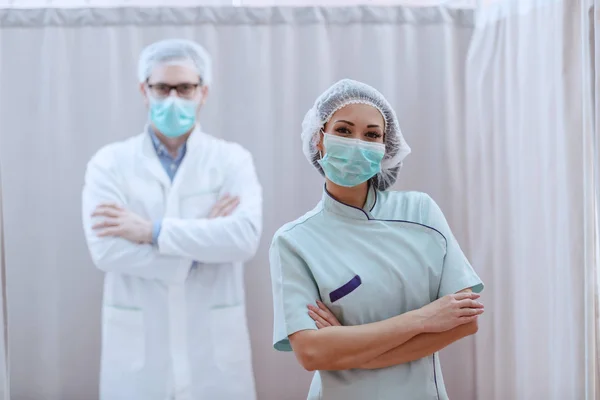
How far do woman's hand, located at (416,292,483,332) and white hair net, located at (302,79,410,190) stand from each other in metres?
0.30

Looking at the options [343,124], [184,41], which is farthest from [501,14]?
[343,124]

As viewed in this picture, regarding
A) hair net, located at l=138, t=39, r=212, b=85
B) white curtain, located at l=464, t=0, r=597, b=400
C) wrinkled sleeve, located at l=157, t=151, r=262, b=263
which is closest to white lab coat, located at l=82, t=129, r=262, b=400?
wrinkled sleeve, located at l=157, t=151, r=262, b=263

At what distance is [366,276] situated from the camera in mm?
1259

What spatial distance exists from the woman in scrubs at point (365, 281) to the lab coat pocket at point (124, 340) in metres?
1.19

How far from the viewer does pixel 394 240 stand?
131cm

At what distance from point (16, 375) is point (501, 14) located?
7.47ft

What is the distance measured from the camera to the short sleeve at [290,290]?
124cm

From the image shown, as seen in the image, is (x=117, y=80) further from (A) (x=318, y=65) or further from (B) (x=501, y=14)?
(B) (x=501, y=14)

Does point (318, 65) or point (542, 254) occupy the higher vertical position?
point (318, 65)

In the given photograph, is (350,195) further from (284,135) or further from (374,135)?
(284,135)

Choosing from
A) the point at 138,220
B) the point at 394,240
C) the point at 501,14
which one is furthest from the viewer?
the point at 501,14

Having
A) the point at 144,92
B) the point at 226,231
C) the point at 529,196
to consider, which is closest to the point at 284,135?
the point at 226,231

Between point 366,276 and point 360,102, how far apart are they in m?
0.36

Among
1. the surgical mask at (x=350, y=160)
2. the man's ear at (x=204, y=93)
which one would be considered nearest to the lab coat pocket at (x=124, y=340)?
the man's ear at (x=204, y=93)
